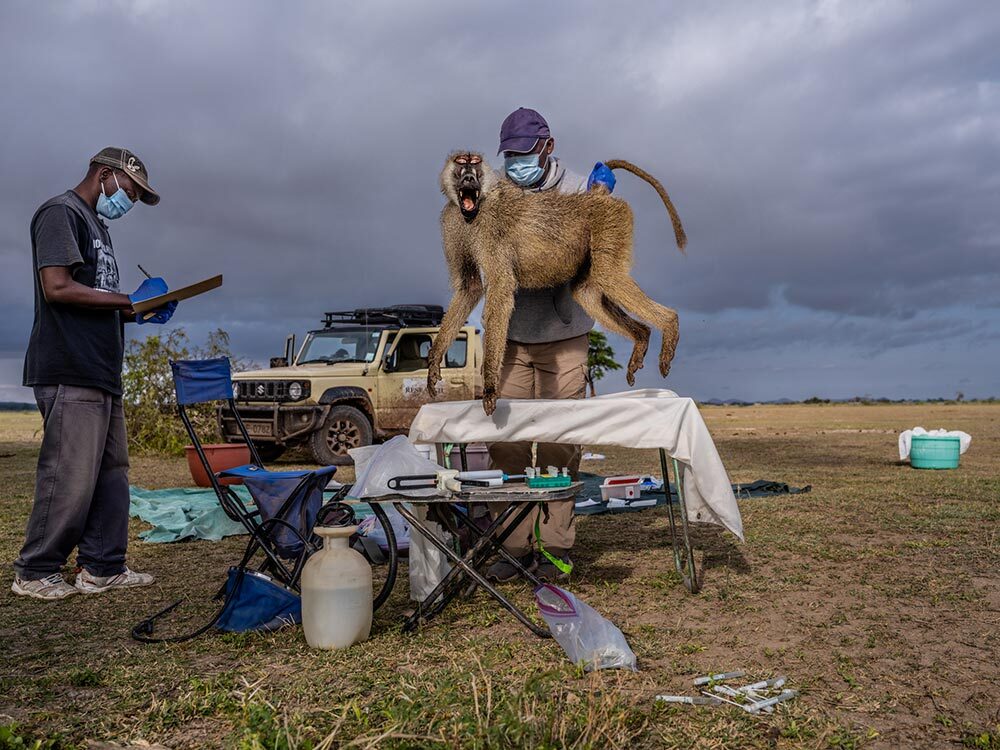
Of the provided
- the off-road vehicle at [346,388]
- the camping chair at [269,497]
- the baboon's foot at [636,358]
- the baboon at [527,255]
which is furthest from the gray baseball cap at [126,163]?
the off-road vehicle at [346,388]

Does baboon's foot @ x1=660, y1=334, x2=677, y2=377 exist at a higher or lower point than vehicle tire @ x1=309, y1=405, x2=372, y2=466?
higher

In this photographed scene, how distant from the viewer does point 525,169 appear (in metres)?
3.87

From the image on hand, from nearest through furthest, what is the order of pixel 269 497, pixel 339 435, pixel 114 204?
pixel 269 497
pixel 114 204
pixel 339 435

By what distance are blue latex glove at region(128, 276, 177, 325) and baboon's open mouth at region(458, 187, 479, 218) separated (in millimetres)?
1510

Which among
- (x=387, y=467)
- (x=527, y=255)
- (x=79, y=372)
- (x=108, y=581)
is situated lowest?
(x=108, y=581)

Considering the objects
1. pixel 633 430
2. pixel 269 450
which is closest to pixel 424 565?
pixel 633 430

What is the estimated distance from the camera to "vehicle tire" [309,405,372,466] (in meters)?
10.5

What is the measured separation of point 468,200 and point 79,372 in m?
1.99

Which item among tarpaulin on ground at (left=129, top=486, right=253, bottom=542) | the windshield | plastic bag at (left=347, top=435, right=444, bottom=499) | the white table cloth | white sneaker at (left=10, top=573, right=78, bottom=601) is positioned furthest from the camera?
the windshield

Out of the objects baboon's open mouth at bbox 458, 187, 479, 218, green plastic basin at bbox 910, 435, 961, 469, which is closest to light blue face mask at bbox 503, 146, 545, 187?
baboon's open mouth at bbox 458, 187, 479, 218

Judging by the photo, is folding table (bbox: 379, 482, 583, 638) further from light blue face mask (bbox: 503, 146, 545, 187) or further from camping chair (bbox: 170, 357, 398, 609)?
light blue face mask (bbox: 503, 146, 545, 187)

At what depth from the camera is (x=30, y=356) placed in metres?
3.93

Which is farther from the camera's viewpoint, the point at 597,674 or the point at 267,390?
the point at 267,390

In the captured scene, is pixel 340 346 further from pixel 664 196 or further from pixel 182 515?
pixel 664 196
